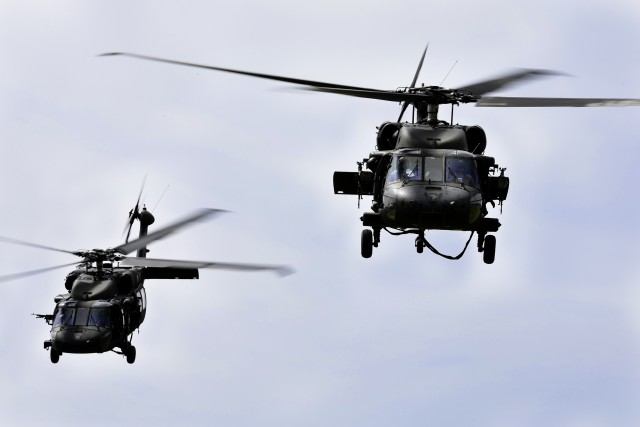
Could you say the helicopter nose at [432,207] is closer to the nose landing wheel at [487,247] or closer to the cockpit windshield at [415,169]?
the cockpit windshield at [415,169]

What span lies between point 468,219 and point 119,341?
15478 millimetres

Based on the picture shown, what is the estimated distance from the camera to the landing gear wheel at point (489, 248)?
40000 mm

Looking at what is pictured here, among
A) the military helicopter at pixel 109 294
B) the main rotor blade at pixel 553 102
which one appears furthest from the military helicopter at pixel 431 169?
the military helicopter at pixel 109 294

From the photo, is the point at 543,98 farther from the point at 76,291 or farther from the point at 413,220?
the point at 76,291

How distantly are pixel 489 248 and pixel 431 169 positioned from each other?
3231 millimetres

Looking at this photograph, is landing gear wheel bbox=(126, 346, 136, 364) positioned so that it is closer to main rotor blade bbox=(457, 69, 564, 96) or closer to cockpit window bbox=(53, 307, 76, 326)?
cockpit window bbox=(53, 307, 76, 326)

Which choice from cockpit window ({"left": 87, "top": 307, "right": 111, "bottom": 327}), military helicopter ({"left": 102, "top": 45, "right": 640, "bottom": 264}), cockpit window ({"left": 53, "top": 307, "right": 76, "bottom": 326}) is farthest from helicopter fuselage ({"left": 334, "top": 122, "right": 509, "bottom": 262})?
cockpit window ({"left": 53, "top": 307, "right": 76, "bottom": 326})

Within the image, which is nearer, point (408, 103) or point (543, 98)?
point (543, 98)

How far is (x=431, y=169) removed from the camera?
125 ft

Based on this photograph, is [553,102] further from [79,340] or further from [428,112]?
[79,340]

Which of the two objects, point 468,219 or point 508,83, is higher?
point 508,83

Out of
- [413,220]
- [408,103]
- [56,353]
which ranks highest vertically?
[408,103]

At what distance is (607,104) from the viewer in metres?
37.8

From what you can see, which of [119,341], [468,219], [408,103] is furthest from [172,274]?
[468,219]
